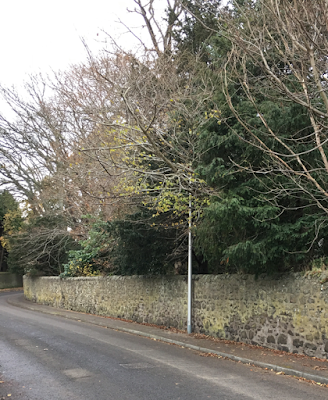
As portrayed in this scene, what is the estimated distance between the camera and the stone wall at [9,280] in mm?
44875

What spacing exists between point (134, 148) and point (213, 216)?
14.5 feet

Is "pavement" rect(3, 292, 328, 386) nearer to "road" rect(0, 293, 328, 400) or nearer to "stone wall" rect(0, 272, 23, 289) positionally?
"road" rect(0, 293, 328, 400)

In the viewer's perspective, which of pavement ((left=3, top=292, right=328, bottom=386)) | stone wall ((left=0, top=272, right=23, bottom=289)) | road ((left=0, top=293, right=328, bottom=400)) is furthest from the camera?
stone wall ((left=0, top=272, right=23, bottom=289))

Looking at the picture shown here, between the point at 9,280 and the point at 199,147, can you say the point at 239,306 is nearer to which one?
the point at 199,147

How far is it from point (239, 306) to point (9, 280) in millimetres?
40731

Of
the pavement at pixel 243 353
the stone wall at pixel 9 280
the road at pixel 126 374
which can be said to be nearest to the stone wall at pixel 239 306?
the pavement at pixel 243 353

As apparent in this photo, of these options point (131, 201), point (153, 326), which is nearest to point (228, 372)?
point (153, 326)

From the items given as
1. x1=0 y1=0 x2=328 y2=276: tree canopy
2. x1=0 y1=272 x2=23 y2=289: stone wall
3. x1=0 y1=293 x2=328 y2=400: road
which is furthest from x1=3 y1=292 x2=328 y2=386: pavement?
x1=0 y1=272 x2=23 y2=289: stone wall

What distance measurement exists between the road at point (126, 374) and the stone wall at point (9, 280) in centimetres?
3701

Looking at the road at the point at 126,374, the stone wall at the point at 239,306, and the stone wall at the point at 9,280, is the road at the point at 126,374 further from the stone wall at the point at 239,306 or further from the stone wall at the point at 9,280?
the stone wall at the point at 9,280

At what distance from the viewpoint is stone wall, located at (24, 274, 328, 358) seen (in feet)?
29.2

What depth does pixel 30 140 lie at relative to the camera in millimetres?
25656

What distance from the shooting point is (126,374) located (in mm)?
7266

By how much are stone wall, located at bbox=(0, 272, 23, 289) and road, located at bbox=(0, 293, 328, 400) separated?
37.0 meters
